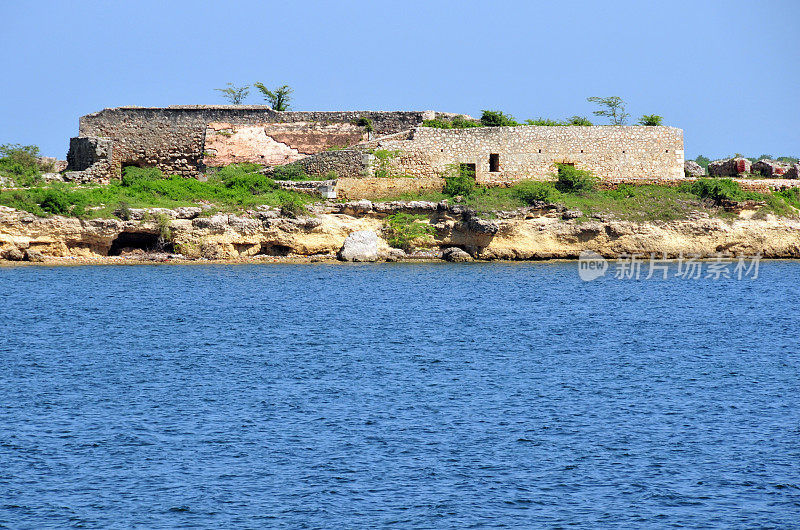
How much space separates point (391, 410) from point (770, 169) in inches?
1195

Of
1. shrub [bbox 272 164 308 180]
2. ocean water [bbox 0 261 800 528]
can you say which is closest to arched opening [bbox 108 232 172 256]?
ocean water [bbox 0 261 800 528]

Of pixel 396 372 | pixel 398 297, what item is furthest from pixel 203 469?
pixel 398 297

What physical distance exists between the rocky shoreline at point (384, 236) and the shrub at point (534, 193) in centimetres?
41

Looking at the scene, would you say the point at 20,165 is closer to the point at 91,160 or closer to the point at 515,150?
the point at 91,160

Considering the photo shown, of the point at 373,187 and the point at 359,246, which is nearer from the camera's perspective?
the point at 359,246

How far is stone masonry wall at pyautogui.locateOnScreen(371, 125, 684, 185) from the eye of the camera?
126 feet

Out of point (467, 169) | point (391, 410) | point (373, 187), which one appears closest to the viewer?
point (391, 410)

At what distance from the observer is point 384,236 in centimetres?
3534

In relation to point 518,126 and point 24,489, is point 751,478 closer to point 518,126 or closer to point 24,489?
point 24,489

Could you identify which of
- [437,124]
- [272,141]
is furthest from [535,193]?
[272,141]

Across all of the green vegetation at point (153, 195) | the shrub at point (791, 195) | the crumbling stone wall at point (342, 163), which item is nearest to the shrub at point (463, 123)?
the crumbling stone wall at point (342, 163)

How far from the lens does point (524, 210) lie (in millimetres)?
35219

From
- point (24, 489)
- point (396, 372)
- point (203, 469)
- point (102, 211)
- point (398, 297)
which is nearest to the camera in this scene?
point (24, 489)

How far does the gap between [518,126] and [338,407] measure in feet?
80.9
